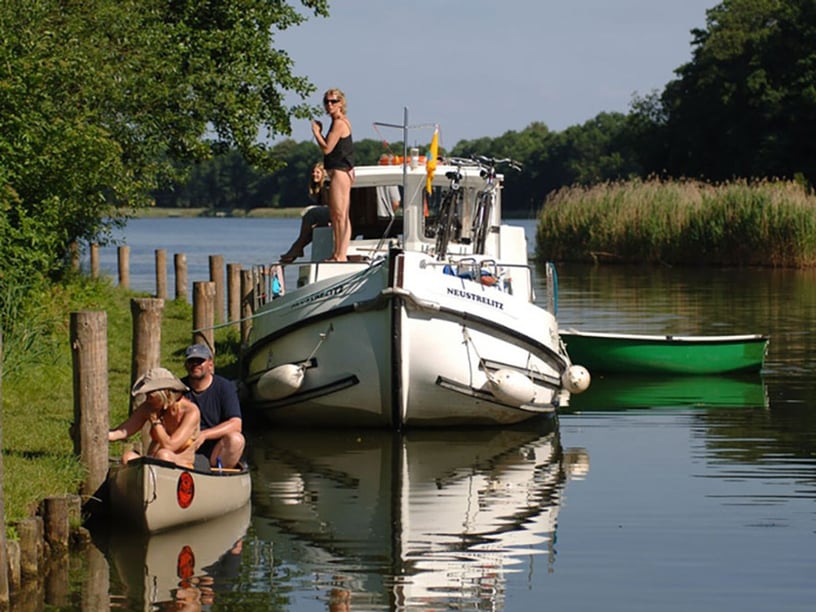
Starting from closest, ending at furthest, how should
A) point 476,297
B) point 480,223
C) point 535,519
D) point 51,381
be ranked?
point 535,519, point 476,297, point 51,381, point 480,223

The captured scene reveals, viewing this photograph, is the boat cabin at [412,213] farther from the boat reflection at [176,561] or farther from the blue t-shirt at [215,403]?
the boat reflection at [176,561]

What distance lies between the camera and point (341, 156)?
1808 centimetres

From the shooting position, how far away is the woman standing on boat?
17562 millimetres

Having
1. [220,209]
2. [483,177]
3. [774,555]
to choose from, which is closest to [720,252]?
[483,177]

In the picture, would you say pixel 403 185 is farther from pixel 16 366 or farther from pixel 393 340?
pixel 16 366

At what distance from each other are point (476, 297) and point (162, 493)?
19.2 ft

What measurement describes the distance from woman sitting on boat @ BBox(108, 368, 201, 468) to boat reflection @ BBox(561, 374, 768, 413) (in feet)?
28.4

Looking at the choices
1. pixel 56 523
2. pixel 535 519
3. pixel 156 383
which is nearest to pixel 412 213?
pixel 535 519

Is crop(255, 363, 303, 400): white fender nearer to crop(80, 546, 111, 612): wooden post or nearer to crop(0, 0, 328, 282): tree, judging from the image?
crop(0, 0, 328, 282): tree

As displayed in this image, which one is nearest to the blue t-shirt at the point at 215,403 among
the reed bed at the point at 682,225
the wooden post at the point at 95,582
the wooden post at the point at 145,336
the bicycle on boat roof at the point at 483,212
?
the wooden post at the point at 145,336

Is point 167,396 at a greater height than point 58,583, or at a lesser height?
greater

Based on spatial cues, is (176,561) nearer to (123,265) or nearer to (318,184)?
(318,184)

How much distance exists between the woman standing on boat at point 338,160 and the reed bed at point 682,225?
30758 millimetres

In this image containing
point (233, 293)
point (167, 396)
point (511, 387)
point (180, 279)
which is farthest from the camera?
point (180, 279)
